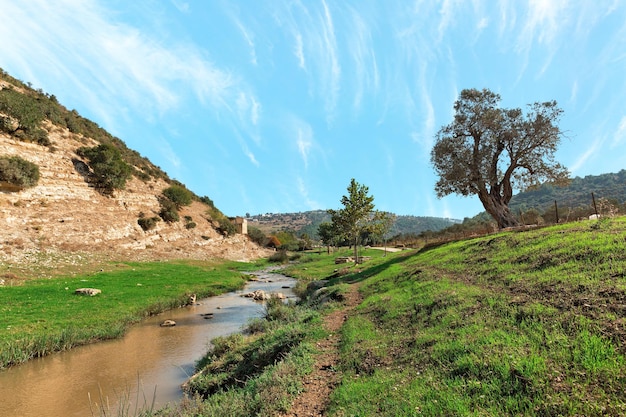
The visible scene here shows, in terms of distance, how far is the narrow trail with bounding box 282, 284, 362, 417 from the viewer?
689 cm

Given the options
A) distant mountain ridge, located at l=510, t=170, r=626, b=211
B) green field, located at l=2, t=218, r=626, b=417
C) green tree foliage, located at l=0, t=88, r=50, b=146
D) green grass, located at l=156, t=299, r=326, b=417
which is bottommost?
green grass, located at l=156, t=299, r=326, b=417

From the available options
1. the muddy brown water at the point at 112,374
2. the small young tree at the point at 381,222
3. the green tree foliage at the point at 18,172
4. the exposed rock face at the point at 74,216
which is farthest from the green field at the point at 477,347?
the green tree foliage at the point at 18,172

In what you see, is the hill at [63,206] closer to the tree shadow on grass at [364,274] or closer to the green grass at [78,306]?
the green grass at [78,306]

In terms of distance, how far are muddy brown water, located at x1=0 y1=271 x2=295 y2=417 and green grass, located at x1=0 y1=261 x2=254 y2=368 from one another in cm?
73

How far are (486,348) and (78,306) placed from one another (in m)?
25.1

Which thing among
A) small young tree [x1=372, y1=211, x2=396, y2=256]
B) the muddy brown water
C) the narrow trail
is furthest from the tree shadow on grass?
the narrow trail

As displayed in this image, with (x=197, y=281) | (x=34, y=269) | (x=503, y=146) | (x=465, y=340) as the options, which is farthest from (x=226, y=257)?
(x=465, y=340)

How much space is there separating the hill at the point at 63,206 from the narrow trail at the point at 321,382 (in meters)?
28.4

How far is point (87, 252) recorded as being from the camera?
38.8m

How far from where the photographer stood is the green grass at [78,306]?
1584 cm

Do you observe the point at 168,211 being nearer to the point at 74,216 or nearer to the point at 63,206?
the point at 74,216

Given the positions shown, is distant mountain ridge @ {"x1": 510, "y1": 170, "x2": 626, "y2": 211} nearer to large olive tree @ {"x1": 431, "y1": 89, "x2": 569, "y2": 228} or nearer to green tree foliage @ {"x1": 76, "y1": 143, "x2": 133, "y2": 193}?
large olive tree @ {"x1": 431, "y1": 89, "x2": 569, "y2": 228}

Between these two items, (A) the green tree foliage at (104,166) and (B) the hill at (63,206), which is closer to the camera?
(B) the hill at (63,206)

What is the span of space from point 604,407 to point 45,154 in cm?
5809
